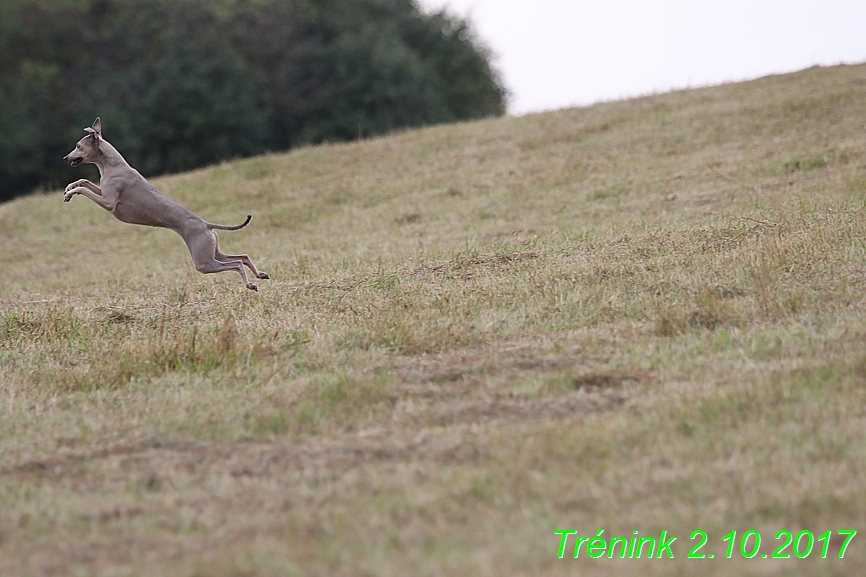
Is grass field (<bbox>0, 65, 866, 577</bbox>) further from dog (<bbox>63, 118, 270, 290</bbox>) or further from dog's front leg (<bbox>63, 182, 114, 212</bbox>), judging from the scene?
dog's front leg (<bbox>63, 182, 114, 212</bbox>)

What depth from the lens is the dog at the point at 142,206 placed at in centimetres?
961

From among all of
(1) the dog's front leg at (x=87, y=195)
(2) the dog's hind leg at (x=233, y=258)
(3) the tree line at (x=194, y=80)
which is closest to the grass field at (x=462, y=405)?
(2) the dog's hind leg at (x=233, y=258)

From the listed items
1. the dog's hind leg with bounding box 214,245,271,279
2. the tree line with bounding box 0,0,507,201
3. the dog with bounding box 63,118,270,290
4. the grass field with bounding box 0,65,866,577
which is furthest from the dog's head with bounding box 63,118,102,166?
the tree line with bounding box 0,0,507,201

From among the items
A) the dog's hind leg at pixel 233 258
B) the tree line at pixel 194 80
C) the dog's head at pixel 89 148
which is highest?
the tree line at pixel 194 80

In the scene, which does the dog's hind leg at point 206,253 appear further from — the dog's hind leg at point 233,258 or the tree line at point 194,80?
the tree line at point 194,80

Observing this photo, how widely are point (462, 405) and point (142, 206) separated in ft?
18.6

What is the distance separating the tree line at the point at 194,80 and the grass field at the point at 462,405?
22.3 m

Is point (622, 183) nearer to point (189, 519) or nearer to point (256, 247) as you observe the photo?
point (256, 247)

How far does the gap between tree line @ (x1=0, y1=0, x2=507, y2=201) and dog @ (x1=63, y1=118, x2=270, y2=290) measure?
24.0 m

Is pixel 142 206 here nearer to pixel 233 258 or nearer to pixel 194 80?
pixel 233 258

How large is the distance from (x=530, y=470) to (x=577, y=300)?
338 centimetres

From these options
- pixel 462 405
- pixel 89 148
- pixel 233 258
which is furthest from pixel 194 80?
pixel 462 405

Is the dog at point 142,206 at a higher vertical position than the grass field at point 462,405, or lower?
higher

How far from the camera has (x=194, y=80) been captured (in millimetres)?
33656
